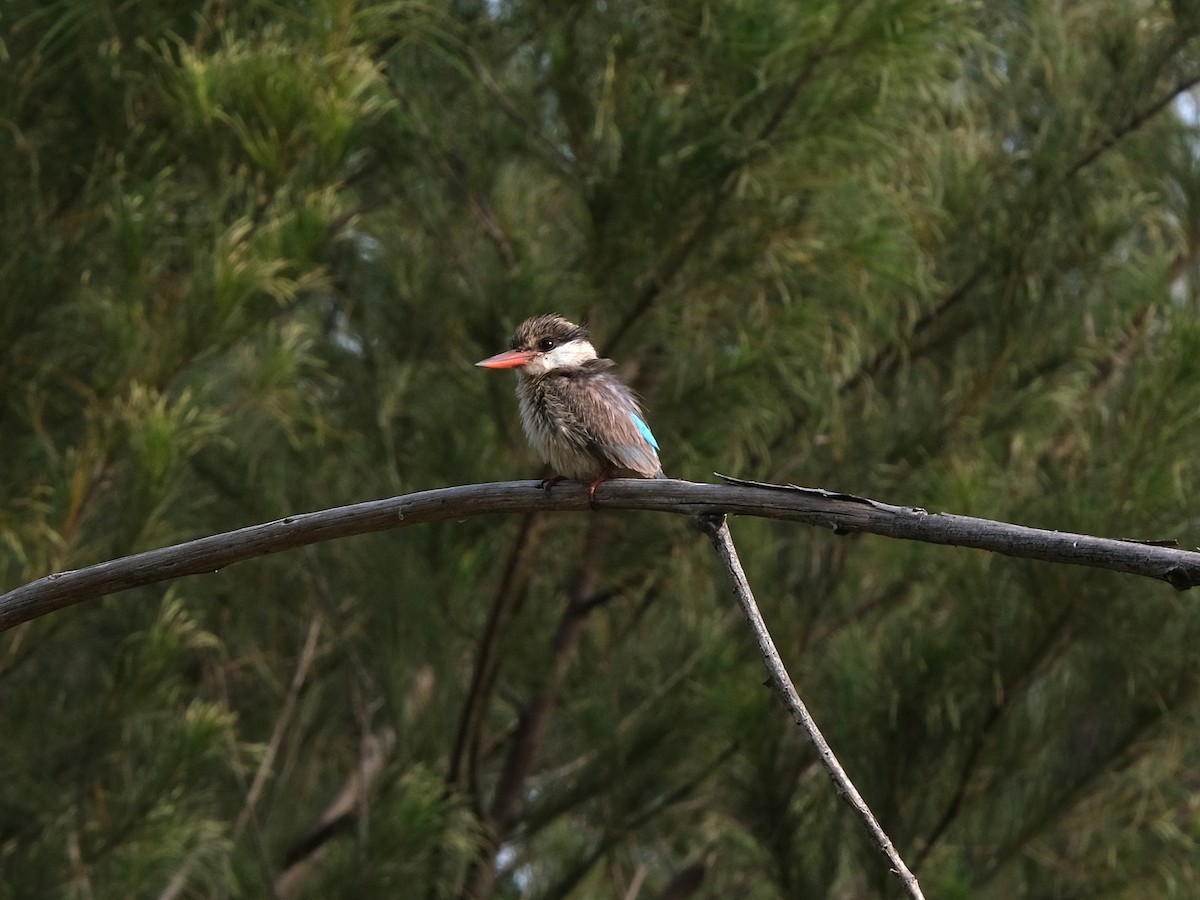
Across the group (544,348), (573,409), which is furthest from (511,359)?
(573,409)

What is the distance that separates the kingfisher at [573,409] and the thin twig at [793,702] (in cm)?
67

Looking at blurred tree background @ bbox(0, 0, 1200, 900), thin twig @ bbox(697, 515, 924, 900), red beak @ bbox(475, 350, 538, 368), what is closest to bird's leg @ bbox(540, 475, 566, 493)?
thin twig @ bbox(697, 515, 924, 900)

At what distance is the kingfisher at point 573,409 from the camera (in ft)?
9.55

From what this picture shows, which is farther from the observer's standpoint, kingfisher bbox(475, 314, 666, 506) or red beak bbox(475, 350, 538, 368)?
red beak bbox(475, 350, 538, 368)

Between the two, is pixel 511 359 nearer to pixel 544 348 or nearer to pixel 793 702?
pixel 544 348

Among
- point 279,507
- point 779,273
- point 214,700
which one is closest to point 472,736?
point 279,507

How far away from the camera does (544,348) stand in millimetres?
3342

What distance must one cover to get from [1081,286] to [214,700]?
2999mm

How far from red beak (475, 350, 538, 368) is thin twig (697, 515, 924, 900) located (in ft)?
4.18

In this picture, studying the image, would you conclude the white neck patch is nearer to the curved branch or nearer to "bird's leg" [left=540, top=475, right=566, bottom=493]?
"bird's leg" [left=540, top=475, right=566, bottom=493]

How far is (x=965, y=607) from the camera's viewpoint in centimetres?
409

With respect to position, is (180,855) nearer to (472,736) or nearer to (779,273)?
(472,736)

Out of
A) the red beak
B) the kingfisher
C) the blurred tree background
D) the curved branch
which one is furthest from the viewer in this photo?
the blurred tree background

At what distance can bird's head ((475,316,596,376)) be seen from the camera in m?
3.28
